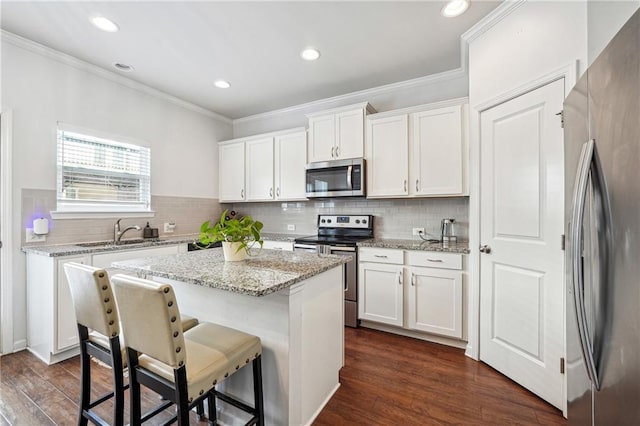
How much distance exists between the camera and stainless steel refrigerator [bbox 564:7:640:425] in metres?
0.73

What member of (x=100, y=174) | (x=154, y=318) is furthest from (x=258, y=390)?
(x=100, y=174)

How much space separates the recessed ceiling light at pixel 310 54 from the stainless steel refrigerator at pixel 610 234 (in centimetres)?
212

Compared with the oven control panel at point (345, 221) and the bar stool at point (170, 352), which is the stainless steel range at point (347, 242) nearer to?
the oven control panel at point (345, 221)

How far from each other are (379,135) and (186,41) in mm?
2076

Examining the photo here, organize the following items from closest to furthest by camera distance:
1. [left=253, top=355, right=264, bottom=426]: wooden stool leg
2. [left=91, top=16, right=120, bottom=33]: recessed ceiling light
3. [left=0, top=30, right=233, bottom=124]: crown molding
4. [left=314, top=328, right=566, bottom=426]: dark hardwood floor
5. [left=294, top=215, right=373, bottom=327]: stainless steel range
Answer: [left=253, top=355, right=264, bottom=426]: wooden stool leg
[left=314, top=328, right=566, bottom=426]: dark hardwood floor
[left=91, top=16, right=120, bottom=33]: recessed ceiling light
[left=0, top=30, right=233, bottom=124]: crown molding
[left=294, top=215, right=373, bottom=327]: stainless steel range

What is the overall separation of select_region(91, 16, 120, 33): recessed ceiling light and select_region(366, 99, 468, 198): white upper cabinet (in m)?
2.45

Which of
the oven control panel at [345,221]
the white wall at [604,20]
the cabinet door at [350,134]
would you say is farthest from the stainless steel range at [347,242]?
the white wall at [604,20]

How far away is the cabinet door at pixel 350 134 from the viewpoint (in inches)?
127

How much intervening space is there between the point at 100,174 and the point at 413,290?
350 centimetres

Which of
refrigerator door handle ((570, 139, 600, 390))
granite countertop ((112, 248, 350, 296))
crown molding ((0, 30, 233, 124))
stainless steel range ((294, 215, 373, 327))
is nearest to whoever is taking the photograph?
refrigerator door handle ((570, 139, 600, 390))

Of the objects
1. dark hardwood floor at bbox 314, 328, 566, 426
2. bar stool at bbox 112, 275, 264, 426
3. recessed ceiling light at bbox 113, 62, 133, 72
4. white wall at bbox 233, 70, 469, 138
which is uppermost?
recessed ceiling light at bbox 113, 62, 133, 72

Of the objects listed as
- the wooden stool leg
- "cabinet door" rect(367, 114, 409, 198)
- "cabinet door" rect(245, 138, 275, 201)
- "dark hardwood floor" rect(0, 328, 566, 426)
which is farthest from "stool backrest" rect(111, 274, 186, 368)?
"cabinet door" rect(245, 138, 275, 201)

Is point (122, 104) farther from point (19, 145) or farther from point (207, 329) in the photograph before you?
point (207, 329)

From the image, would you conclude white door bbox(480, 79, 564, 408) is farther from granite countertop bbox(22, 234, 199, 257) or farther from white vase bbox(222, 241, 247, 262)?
granite countertop bbox(22, 234, 199, 257)
